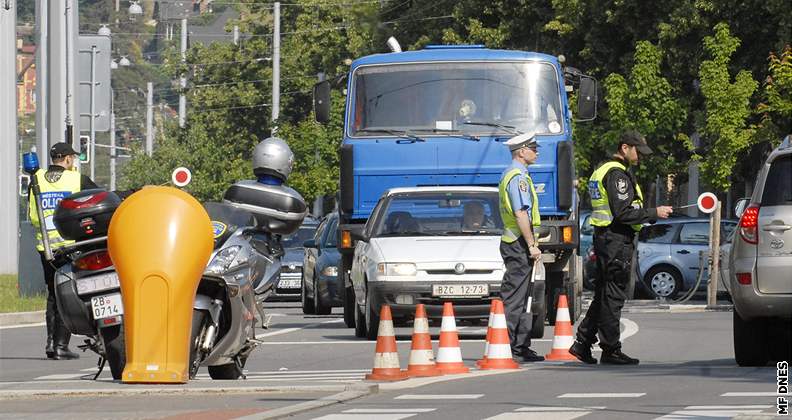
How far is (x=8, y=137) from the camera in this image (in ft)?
145

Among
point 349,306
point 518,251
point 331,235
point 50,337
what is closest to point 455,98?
point 349,306

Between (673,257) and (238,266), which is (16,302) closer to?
(673,257)

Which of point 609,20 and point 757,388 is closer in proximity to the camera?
point 757,388

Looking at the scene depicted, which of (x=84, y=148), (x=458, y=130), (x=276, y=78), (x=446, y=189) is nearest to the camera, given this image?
(x=446, y=189)

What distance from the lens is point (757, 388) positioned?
42.0ft

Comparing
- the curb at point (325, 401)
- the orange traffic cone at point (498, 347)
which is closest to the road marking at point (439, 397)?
the curb at point (325, 401)

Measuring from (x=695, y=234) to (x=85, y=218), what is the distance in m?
25.3

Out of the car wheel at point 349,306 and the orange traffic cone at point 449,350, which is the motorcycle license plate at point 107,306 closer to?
the orange traffic cone at point 449,350

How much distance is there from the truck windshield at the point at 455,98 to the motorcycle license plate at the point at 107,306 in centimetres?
1081

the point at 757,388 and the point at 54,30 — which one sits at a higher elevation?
the point at 54,30

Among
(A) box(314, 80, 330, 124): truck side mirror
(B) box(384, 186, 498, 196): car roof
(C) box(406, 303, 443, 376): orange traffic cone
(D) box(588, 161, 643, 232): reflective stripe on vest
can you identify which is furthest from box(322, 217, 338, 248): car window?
(C) box(406, 303, 443, 376): orange traffic cone

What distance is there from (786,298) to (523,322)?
2278 millimetres

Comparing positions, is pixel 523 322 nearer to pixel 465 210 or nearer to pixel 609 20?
pixel 465 210

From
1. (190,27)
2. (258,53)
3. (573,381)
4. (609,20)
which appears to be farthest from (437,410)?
(190,27)
